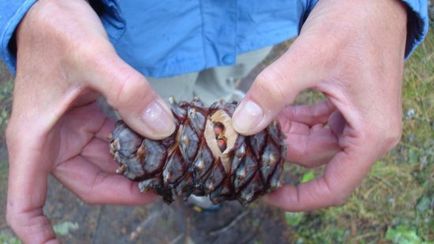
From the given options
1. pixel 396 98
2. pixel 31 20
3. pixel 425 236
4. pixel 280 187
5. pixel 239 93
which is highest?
pixel 31 20

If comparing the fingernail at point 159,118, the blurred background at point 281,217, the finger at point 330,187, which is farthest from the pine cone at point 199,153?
the blurred background at point 281,217

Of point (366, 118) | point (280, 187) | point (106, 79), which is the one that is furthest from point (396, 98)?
point (106, 79)

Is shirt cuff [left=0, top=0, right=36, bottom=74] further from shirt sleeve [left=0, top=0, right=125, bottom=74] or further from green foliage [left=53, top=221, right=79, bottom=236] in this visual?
green foliage [left=53, top=221, right=79, bottom=236]

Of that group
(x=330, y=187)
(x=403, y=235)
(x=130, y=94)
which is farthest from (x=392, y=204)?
(x=130, y=94)

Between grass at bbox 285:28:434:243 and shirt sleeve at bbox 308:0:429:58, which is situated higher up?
shirt sleeve at bbox 308:0:429:58

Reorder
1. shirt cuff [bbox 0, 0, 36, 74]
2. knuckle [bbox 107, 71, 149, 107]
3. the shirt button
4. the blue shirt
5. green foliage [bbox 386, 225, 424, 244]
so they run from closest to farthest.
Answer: knuckle [bbox 107, 71, 149, 107] < shirt cuff [bbox 0, 0, 36, 74] < the blue shirt < the shirt button < green foliage [bbox 386, 225, 424, 244]

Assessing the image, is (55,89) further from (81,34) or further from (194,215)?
(194,215)

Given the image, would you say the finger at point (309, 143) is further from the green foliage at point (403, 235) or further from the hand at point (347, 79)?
the green foliage at point (403, 235)

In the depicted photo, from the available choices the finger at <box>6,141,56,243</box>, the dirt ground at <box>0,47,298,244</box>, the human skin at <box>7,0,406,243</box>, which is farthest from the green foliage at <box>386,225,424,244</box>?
the finger at <box>6,141,56,243</box>
